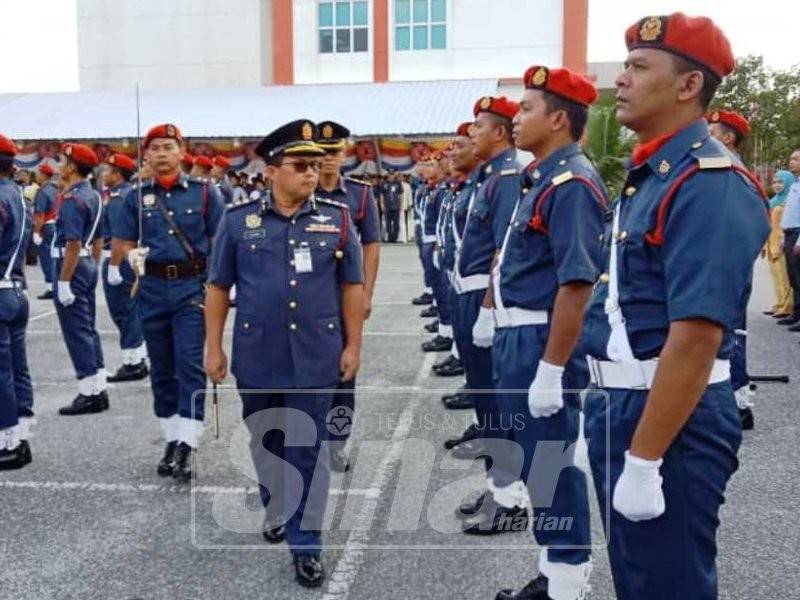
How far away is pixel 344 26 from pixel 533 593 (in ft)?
94.8

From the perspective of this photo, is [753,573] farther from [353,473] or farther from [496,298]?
[353,473]

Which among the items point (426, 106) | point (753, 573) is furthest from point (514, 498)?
point (426, 106)

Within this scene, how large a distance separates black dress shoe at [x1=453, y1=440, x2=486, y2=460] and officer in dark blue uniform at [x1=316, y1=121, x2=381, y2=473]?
702mm

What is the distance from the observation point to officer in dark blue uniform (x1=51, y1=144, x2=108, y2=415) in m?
6.28

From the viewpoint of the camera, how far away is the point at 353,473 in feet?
15.8

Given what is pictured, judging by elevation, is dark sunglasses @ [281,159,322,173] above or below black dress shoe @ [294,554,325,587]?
above

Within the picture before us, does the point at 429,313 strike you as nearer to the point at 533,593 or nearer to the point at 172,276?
the point at 172,276

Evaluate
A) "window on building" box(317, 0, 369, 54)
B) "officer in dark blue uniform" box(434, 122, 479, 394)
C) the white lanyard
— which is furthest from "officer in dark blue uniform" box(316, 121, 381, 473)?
"window on building" box(317, 0, 369, 54)

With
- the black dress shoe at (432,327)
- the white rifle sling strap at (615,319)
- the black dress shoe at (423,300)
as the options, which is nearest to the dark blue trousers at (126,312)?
the black dress shoe at (432,327)

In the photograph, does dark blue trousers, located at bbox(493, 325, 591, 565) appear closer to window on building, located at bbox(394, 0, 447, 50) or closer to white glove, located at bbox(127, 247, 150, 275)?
white glove, located at bbox(127, 247, 150, 275)

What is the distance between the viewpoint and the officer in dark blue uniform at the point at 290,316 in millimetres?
3570

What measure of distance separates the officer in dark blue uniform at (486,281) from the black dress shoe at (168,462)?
5.81 feet

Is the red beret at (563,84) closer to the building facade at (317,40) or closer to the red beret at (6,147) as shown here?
the red beret at (6,147)

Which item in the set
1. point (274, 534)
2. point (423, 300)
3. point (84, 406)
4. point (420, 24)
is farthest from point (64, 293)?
point (420, 24)
